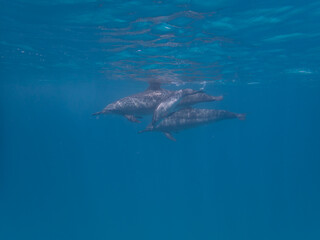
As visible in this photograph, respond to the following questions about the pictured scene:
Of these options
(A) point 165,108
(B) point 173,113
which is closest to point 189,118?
(B) point 173,113

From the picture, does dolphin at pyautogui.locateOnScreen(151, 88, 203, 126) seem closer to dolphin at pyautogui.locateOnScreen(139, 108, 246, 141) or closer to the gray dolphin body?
the gray dolphin body

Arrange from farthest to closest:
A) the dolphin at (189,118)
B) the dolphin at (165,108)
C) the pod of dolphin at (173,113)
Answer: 1. the dolphin at (189,118)
2. the pod of dolphin at (173,113)
3. the dolphin at (165,108)

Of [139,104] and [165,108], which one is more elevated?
[139,104]

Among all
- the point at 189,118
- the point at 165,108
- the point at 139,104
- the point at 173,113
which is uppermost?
the point at 139,104

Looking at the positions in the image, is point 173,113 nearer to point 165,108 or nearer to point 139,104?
point 165,108

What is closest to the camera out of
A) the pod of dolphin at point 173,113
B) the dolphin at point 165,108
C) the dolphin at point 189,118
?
the dolphin at point 165,108

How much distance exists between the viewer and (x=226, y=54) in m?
18.2

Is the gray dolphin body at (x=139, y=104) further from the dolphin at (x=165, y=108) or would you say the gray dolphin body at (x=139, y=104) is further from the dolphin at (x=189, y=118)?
the dolphin at (x=165, y=108)

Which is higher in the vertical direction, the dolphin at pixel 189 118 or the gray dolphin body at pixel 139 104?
the gray dolphin body at pixel 139 104

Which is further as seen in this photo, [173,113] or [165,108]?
[173,113]

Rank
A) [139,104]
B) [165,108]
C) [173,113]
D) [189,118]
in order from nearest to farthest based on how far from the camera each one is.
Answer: [165,108] → [173,113] → [139,104] → [189,118]

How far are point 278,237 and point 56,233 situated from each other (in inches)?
1065

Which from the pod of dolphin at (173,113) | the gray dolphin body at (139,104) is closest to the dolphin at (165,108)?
the pod of dolphin at (173,113)

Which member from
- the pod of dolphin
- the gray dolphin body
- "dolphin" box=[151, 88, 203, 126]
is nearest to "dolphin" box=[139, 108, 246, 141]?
the pod of dolphin
